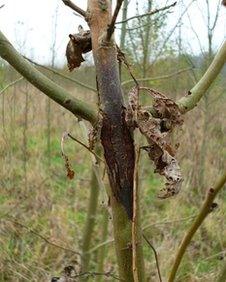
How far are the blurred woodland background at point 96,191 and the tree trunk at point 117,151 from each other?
1.43 m

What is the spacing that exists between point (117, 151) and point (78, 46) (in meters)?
0.23

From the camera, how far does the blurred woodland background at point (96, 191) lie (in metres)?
3.76

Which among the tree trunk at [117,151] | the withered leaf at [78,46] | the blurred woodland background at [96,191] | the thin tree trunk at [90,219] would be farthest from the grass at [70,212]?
the tree trunk at [117,151]

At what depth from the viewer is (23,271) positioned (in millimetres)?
3881

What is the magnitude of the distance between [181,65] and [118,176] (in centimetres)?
636

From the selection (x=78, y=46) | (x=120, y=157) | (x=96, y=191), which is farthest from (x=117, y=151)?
(x=96, y=191)

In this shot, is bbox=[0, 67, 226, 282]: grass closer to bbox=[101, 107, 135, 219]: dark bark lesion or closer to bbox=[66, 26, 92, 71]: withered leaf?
bbox=[66, 26, 92, 71]: withered leaf

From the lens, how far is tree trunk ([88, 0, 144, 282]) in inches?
29.5

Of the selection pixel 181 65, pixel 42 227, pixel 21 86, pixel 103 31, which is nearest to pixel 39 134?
pixel 21 86

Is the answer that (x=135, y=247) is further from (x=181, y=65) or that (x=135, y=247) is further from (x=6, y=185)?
(x=181, y=65)

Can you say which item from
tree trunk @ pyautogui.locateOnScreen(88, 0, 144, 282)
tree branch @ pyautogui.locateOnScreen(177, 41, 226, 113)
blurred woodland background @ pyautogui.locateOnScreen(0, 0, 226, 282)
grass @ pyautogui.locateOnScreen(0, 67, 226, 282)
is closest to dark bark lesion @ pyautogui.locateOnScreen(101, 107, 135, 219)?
tree trunk @ pyautogui.locateOnScreen(88, 0, 144, 282)

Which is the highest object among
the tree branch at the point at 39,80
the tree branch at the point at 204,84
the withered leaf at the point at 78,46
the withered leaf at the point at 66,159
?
the withered leaf at the point at 78,46

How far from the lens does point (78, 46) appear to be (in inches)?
34.2

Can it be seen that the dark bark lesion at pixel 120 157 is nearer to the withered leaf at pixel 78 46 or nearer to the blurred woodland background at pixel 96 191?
the withered leaf at pixel 78 46
